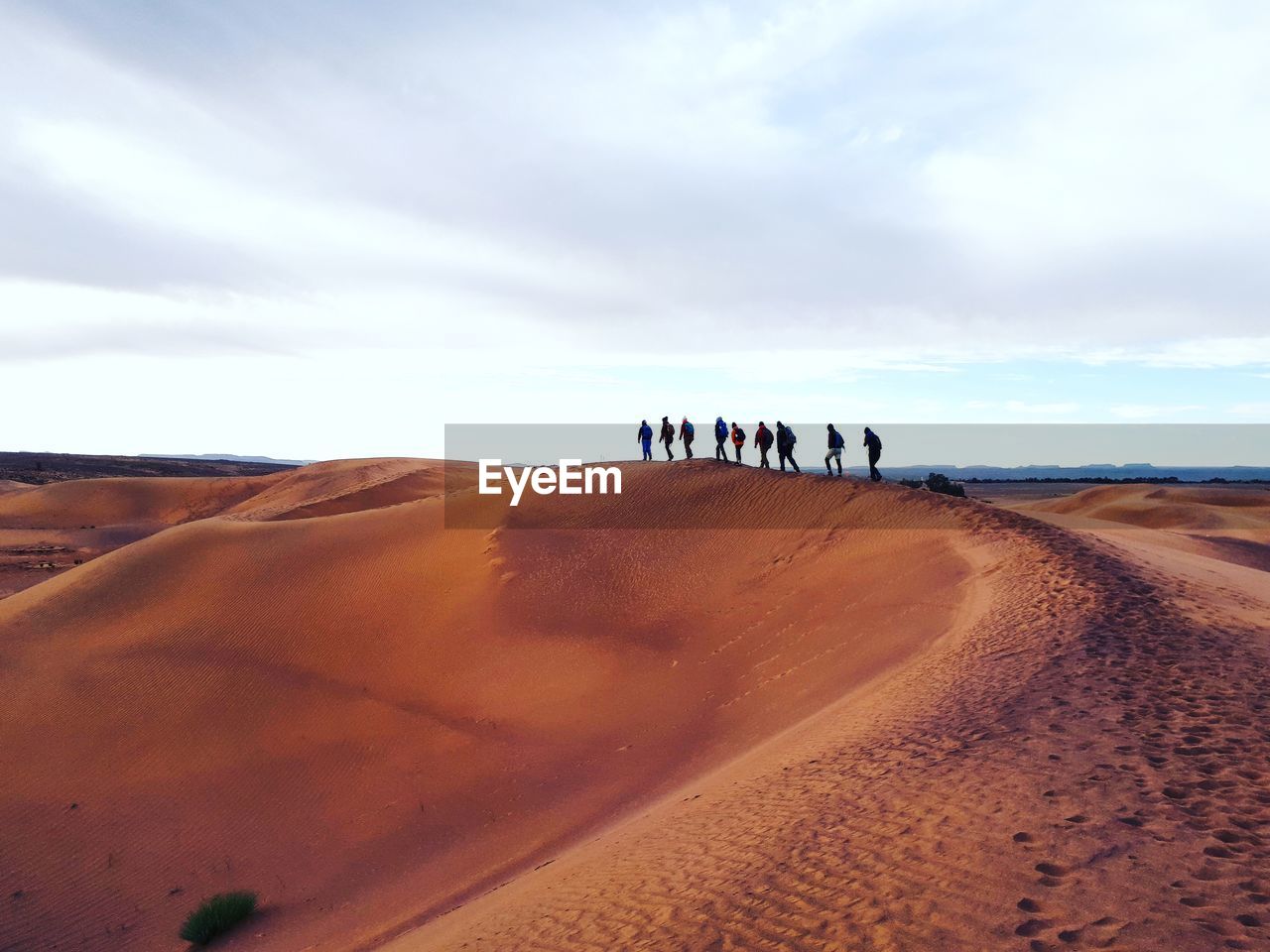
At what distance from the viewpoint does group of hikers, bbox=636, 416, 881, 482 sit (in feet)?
64.2

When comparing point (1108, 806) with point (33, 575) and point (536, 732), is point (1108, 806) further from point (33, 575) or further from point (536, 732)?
point (33, 575)

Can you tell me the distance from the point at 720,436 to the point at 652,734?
12.1m

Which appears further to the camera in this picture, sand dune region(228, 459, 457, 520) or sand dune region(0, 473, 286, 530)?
sand dune region(0, 473, 286, 530)

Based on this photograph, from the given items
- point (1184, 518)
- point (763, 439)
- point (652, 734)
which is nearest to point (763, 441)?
point (763, 439)

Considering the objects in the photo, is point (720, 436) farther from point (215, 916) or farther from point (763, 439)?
point (215, 916)

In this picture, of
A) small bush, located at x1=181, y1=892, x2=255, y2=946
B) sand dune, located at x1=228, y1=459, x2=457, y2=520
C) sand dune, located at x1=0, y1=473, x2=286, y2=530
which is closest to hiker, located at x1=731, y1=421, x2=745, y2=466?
small bush, located at x1=181, y1=892, x2=255, y2=946

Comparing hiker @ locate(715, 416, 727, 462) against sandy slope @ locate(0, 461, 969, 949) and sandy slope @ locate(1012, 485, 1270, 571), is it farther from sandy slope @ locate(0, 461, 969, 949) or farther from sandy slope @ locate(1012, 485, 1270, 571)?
sandy slope @ locate(1012, 485, 1270, 571)

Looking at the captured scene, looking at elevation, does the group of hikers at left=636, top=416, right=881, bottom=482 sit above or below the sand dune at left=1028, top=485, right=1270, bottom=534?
above

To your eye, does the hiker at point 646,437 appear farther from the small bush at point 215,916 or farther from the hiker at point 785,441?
the small bush at point 215,916

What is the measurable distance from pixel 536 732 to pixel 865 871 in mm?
8249

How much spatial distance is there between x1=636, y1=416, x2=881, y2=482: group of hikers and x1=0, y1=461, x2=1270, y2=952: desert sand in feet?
3.37

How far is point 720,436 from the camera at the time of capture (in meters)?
22.8

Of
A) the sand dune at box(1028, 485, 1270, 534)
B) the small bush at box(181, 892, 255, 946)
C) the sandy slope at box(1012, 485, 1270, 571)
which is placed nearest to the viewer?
the small bush at box(181, 892, 255, 946)

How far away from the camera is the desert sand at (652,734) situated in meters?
5.36
